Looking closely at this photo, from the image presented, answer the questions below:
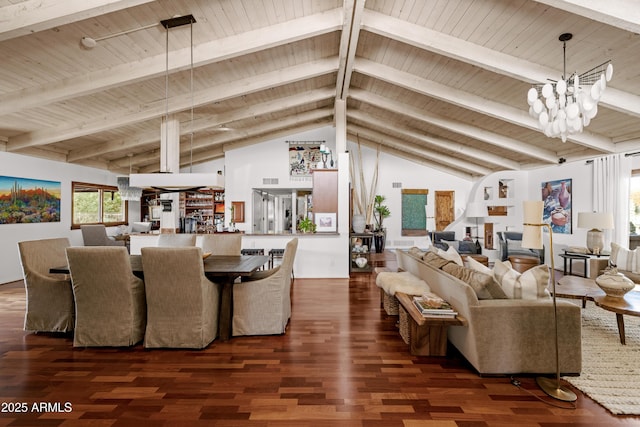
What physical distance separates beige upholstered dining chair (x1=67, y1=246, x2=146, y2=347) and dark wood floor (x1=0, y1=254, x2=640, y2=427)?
13 centimetres

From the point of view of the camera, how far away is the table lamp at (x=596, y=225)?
17.2 feet

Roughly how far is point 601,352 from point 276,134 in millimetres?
7960

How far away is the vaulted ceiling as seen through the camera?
10.6 feet

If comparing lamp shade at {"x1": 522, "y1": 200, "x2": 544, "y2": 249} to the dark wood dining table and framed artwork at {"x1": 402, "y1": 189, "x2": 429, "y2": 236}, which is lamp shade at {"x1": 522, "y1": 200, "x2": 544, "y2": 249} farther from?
framed artwork at {"x1": 402, "y1": 189, "x2": 429, "y2": 236}

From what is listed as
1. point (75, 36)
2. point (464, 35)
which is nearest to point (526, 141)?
point (464, 35)

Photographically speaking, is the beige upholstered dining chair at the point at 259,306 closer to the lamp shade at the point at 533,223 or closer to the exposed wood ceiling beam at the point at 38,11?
the lamp shade at the point at 533,223

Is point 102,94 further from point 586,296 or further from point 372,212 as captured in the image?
point 372,212

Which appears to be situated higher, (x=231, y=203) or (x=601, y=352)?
(x=231, y=203)

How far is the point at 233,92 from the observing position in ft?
17.3

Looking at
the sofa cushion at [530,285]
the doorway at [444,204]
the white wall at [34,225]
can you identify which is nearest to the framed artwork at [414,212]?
the doorway at [444,204]

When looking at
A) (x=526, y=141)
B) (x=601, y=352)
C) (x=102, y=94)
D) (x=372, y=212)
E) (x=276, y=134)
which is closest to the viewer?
(x=601, y=352)

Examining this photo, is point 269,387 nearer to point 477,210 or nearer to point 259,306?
point 259,306

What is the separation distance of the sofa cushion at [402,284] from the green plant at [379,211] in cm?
635

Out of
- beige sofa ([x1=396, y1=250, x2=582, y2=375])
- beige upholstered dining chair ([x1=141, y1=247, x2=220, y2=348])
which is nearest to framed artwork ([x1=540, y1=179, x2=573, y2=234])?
beige sofa ([x1=396, y1=250, x2=582, y2=375])
